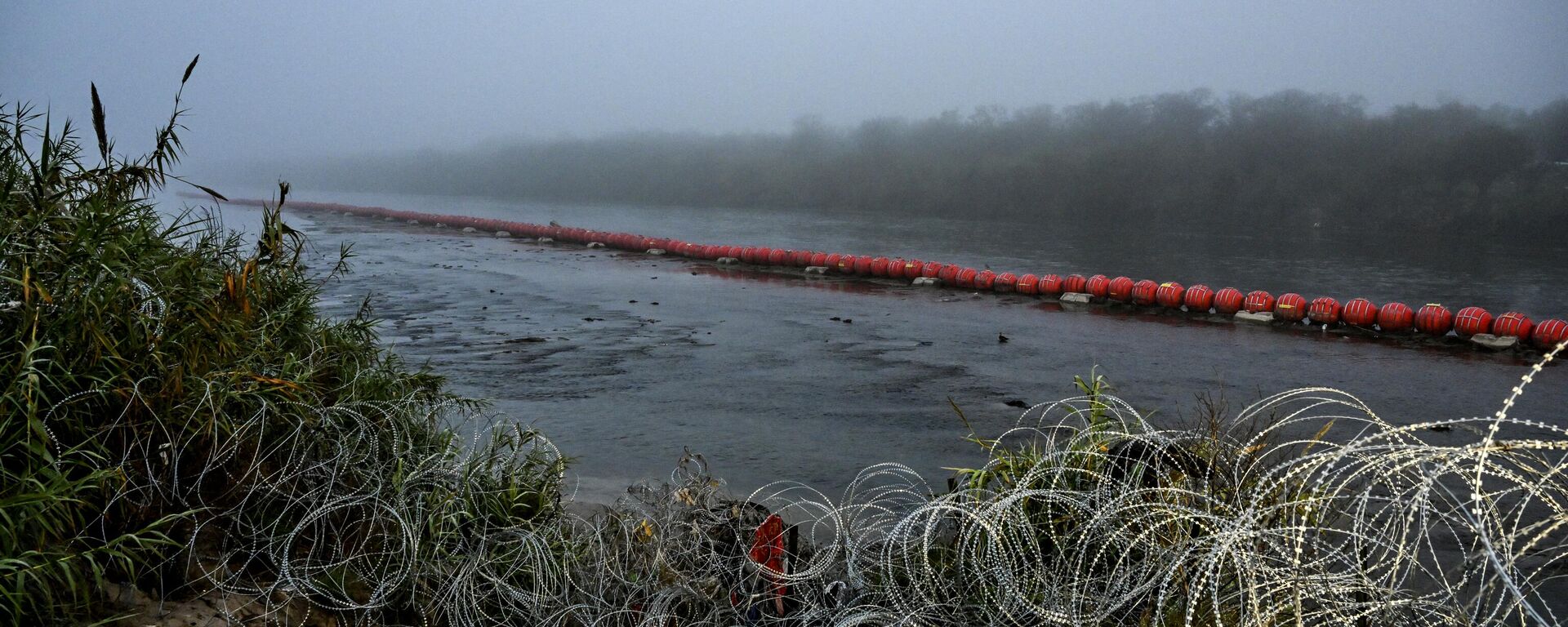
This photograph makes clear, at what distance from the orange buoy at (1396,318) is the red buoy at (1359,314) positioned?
146 mm

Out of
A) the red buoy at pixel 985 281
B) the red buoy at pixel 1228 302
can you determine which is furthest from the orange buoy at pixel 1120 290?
the red buoy at pixel 985 281

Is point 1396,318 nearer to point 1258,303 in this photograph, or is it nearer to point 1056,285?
point 1258,303

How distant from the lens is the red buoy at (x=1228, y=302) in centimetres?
1789

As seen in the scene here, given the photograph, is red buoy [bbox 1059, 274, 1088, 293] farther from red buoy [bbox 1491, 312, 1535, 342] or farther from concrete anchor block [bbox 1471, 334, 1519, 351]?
red buoy [bbox 1491, 312, 1535, 342]

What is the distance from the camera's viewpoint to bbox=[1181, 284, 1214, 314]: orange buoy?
1835 cm

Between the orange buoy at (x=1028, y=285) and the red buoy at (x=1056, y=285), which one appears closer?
the red buoy at (x=1056, y=285)

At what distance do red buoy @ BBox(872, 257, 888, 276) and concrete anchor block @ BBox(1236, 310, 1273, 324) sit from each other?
29.6 ft

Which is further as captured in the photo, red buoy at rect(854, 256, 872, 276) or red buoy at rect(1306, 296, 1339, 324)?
red buoy at rect(854, 256, 872, 276)


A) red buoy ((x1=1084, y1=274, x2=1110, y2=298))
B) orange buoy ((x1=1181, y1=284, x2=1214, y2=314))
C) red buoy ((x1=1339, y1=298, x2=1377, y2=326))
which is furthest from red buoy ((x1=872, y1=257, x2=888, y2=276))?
red buoy ((x1=1339, y1=298, x2=1377, y2=326))

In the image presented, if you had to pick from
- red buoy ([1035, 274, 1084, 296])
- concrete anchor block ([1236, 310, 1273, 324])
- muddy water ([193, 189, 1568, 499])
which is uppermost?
red buoy ([1035, 274, 1084, 296])

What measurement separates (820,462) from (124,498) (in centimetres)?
515

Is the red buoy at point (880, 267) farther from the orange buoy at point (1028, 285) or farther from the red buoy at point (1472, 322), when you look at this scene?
the red buoy at point (1472, 322)

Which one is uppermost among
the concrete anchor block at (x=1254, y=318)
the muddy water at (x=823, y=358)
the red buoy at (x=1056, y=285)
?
the red buoy at (x=1056, y=285)

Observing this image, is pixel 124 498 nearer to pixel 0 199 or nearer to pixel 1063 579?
pixel 0 199
